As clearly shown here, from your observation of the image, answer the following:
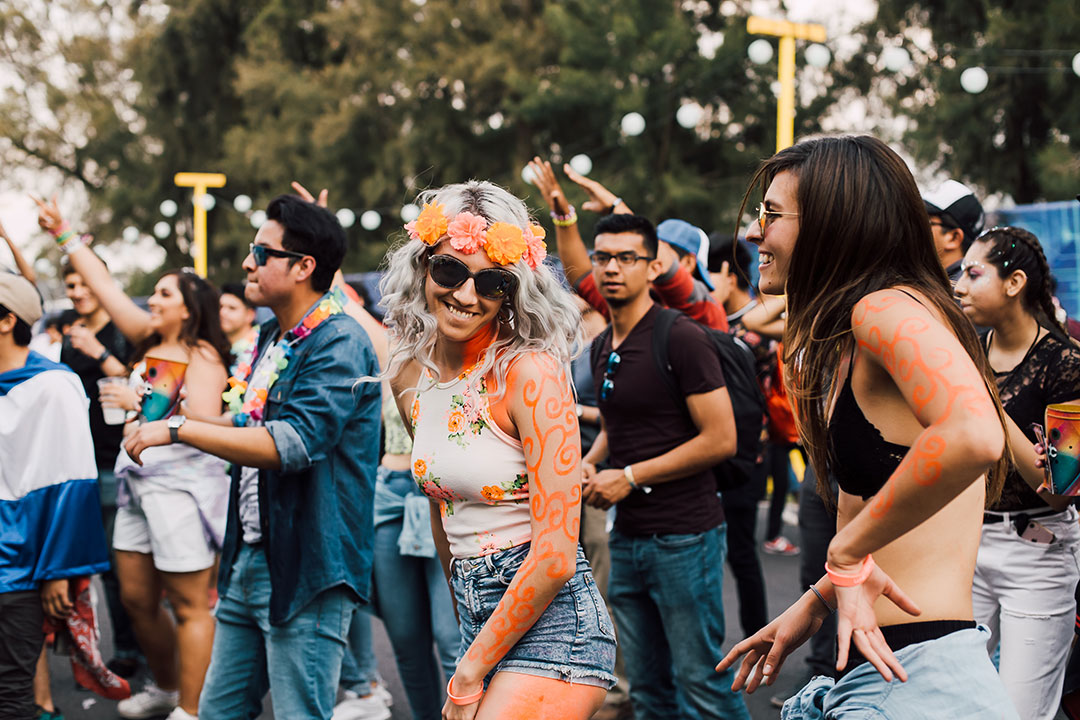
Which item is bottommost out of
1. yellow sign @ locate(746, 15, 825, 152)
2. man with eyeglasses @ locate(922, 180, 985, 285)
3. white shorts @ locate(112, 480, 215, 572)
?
white shorts @ locate(112, 480, 215, 572)

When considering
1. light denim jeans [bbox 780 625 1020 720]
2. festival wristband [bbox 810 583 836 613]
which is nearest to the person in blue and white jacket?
festival wristband [bbox 810 583 836 613]

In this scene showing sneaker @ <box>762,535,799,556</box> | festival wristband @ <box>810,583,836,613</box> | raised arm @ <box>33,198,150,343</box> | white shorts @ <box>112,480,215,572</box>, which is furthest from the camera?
sneaker @ <box>762,535,799,556</box>

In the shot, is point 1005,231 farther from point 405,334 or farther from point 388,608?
point 388,608

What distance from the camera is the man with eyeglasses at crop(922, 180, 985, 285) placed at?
4.32 meters

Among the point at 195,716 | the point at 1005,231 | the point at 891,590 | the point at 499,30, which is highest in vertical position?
the point at 499,30

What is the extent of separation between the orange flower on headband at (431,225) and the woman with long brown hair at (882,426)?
0.84 metres

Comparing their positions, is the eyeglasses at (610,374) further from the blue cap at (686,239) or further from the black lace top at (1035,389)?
the black lace top at (1035,389)

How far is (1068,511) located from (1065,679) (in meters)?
0.67

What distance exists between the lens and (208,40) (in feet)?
84.4

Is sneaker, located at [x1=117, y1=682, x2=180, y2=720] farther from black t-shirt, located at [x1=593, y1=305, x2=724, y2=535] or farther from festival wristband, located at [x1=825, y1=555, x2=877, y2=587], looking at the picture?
festival wristband, located at [x1=825, y1=555, x2=877, y2=587]

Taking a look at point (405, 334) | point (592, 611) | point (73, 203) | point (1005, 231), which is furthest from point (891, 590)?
point (73, 203)

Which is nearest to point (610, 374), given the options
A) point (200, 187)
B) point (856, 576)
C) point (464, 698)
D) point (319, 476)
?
point (319, 476)

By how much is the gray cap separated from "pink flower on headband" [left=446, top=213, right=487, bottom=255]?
2.41m

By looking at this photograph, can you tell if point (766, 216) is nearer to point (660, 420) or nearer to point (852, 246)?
point (852, 246)
